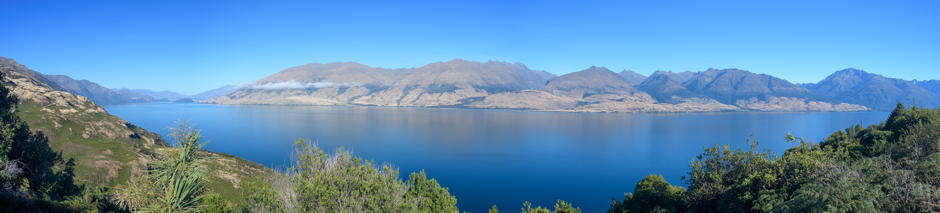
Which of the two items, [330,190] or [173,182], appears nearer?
[173,182]

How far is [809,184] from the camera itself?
63.9 ft

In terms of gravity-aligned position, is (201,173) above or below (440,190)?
above

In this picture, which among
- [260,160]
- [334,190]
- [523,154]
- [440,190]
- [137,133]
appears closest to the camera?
[334,190]

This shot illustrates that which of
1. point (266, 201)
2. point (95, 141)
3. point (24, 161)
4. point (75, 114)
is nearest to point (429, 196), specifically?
point (266, 201)

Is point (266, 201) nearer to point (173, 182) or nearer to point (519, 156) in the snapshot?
point (173, 182)

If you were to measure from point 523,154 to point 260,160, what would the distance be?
7250 centimetres

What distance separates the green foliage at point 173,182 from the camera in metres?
15.2

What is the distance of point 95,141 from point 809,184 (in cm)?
10430

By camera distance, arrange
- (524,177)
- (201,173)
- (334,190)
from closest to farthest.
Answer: (201,173)
(334,190)
(524,177)

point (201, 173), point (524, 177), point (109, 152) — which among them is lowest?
point (524, 177)

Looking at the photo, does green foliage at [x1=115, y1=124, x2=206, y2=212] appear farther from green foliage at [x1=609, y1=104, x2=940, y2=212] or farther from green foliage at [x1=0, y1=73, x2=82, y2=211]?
green foliage at [x1=609, y1=104, x2=940, y2=212]

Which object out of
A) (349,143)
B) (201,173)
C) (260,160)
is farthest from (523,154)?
(201,173)

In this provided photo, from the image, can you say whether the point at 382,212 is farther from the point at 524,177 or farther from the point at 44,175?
the point at 524,177

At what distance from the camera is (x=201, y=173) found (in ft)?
52.2
